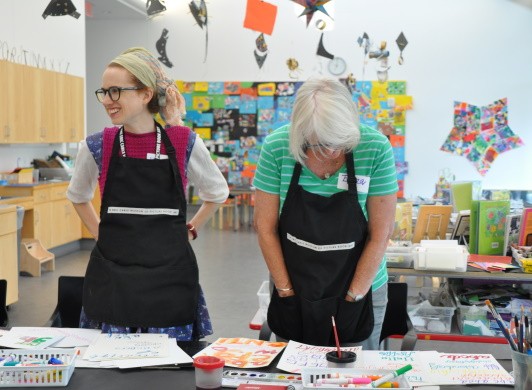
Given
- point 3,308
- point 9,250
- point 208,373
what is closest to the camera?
point 208,373

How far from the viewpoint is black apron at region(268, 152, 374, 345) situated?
89.7 inches

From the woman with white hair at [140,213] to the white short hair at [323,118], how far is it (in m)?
0.40

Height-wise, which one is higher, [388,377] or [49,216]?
[388,377]

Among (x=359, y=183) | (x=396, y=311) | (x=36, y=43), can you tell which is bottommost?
(x=396, y=311)

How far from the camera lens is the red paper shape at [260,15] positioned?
5496 mm

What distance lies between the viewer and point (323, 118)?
217cm

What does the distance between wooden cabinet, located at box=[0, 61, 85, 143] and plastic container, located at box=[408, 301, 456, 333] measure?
549 cm

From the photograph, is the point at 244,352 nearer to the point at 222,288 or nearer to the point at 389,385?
the point at 389,385

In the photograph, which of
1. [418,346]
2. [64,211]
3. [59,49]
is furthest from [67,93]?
[418,346]

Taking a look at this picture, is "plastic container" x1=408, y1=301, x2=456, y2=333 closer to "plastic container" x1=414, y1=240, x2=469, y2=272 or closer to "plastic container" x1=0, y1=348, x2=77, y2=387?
"plastic container" x1=414, y1=240, x2=469, y2=272

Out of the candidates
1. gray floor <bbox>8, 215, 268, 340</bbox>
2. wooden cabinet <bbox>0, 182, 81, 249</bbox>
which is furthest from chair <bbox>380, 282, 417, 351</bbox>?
wooden cabinet <bbox>0, 182, 81, 249</bbox>

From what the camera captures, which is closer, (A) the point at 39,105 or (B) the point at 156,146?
(B) the point at 156,146

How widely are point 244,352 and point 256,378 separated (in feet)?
0.73

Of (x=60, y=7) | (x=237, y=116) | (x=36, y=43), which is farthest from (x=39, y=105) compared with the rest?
(x=237, y=116)
